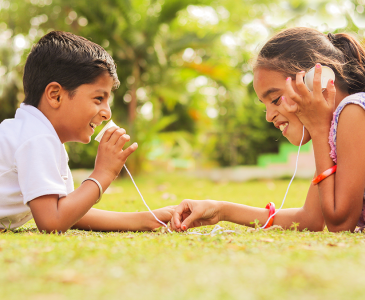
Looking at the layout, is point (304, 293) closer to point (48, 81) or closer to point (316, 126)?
point (316, 126)

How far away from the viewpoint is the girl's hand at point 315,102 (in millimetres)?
2062

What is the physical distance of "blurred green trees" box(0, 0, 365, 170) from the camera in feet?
29.0

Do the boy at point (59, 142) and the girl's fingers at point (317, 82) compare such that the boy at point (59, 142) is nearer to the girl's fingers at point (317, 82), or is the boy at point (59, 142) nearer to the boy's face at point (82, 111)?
the boy's face at point (82, 111)

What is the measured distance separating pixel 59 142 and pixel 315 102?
1497 mm

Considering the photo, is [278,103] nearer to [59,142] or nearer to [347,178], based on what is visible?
[347,178]

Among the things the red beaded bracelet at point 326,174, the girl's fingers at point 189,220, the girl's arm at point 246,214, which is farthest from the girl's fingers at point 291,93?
the girl's fingers at point 189,220

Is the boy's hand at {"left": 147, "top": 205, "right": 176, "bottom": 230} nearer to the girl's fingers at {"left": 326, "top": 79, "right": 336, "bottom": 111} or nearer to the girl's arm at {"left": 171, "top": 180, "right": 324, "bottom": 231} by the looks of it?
the girl's arm at {"left": 171, "top": 180, "right": 324, "bottom": 231}

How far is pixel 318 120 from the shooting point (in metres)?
2.09

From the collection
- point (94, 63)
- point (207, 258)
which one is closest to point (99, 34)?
point (94, 63)

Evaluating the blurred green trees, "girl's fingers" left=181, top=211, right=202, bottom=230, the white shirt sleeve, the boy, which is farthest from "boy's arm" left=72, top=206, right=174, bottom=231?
the blurred green trees

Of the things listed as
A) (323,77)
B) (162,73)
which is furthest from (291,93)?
(162,73)

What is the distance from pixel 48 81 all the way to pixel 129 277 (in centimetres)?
159

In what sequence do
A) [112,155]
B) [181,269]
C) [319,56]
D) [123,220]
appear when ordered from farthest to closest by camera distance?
[123,220] < [319,56] < [112,155] < [181,269]

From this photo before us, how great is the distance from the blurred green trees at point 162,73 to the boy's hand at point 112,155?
280 inches
